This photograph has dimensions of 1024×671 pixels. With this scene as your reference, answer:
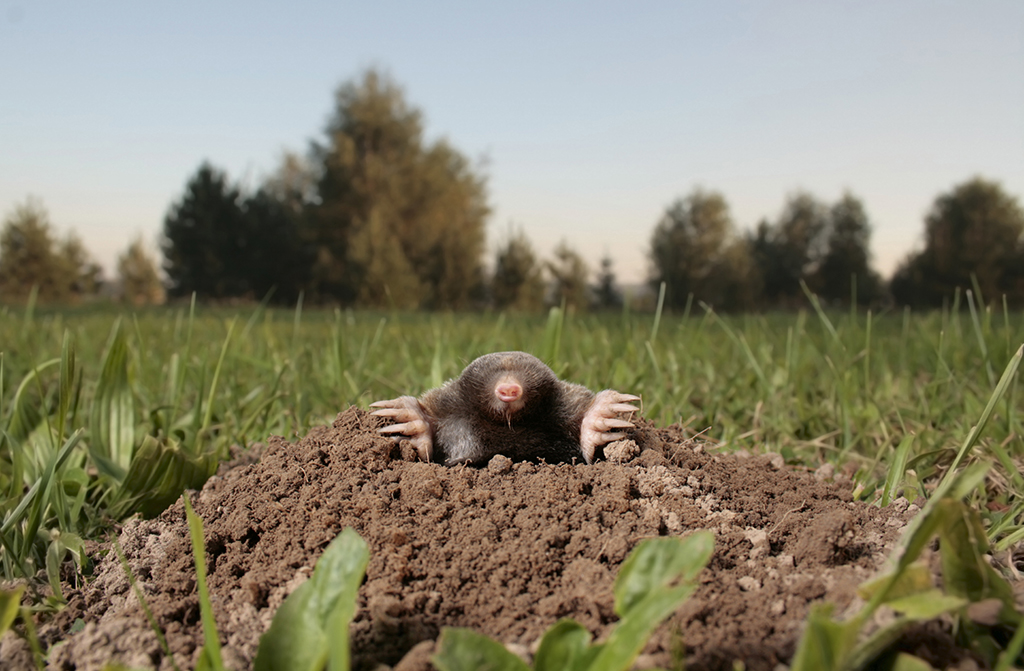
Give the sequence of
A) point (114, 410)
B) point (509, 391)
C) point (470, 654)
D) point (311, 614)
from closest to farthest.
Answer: point (470, 654)
point (311, 614)
point (509, 391)
point (114, 410)

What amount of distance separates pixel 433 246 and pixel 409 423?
34.3m

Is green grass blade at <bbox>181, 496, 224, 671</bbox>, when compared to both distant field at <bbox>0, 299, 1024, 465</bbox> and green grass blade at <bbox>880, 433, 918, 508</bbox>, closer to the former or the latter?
distant field at <bbox>0, 299, 1024, 465</bbox>

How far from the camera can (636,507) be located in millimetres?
1414

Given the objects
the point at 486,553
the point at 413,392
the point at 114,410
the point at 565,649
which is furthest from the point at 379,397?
the point at 565,649

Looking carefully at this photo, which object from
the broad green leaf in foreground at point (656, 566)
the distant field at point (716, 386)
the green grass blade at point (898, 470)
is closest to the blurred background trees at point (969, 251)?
the distant field at point (716, 386)

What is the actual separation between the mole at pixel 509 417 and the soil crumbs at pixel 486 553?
0.44 feet

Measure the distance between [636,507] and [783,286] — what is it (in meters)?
41.0

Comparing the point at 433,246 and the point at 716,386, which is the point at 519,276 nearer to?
the point at 433,246

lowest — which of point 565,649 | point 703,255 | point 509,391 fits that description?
point 565,649

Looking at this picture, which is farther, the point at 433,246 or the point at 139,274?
the point at 139,274

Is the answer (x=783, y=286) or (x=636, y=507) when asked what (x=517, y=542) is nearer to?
(x=636, y=507)

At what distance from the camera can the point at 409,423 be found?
1802mm

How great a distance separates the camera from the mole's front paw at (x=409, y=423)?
5.85 feet

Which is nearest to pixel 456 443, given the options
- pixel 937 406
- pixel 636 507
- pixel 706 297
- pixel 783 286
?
pixel 636 507
